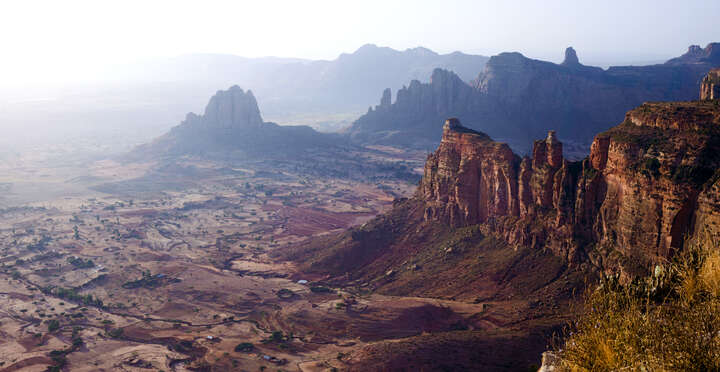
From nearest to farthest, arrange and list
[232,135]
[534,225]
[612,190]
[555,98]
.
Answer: [612,190]
[534,225]
[232,135]
[555,98]

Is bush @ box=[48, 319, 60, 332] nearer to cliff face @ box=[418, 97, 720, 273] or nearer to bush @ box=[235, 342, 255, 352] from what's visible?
bush @ box=[235, 342, 255, 352]

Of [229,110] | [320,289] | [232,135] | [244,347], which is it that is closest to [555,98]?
[232,135]

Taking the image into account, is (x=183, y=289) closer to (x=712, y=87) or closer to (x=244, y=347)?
(x=244, y=347)

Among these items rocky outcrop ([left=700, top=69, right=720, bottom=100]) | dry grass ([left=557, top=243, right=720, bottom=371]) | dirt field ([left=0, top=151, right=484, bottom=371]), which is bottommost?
dirt field ([left=0, top=151, right=484, bottom=371])

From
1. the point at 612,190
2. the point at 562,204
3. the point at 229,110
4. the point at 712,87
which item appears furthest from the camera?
the point at 229,110

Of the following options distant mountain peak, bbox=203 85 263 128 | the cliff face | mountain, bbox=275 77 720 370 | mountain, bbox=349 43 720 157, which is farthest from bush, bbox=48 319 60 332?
distant mountain peak, bbox=203 85 263 128

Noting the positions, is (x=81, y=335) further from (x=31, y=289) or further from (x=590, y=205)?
(x=590, y=205)

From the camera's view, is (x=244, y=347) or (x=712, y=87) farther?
(x=712, y=87)
